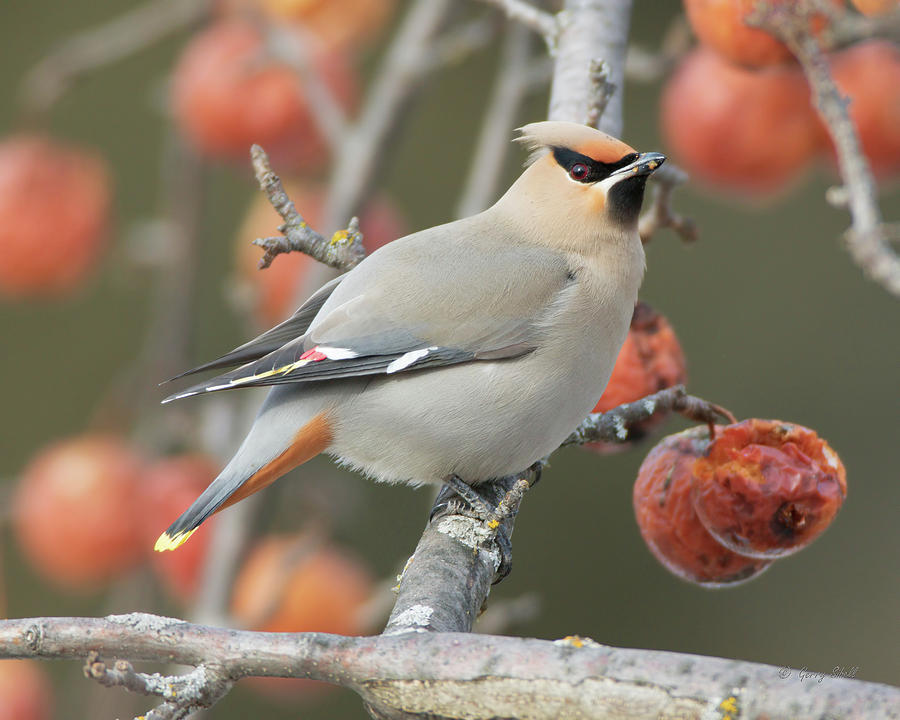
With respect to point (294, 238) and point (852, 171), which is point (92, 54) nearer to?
point (294, 238)

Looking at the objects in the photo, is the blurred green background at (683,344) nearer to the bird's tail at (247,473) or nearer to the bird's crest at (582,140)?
the bird's tail at (247,473)

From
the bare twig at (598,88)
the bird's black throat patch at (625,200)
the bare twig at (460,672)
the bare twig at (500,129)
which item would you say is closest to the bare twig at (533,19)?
the bare twig at (598,88)

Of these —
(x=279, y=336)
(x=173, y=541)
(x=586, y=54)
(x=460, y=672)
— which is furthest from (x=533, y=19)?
(x=460, y=672)

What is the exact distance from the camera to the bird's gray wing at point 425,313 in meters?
1.87

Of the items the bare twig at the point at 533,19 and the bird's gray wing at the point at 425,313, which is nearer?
the bird's gray wing at the point at 425,313

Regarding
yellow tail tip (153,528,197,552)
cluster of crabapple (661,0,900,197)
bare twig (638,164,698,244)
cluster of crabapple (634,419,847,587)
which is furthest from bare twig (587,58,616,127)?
yellow tail tip (153,528,197,552)

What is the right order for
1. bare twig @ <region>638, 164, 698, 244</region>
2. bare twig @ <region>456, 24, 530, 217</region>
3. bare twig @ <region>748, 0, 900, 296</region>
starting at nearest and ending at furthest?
bare twig @ <region>748, 0, 900, 296</region>
bare twig @ <region>638, 164, 698, 244</region>
bare twig @ <region>456, 24, 530, 217</region>

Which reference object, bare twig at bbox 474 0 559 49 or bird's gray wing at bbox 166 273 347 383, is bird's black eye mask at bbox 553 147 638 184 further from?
bird's gray wing at bbox 166 273 347 383

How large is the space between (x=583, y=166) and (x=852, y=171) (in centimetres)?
91

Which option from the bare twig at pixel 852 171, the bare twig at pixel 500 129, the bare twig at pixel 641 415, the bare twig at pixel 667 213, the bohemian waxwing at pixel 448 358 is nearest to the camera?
the bare twig at pixel 852 171

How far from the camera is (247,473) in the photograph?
71.4 inches

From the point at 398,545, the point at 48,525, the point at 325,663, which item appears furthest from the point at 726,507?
the point at 48,525

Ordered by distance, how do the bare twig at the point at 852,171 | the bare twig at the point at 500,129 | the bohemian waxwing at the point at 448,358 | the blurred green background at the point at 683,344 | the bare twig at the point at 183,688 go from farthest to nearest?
the blurred green background at the point at 683,344, the bare twig at the point at 500,129, the bohemian waxwing at the point at 448,358, the bare twig at the point at 183,688, the bare twig at the point at 852,171

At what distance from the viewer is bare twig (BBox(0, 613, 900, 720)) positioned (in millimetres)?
1086
